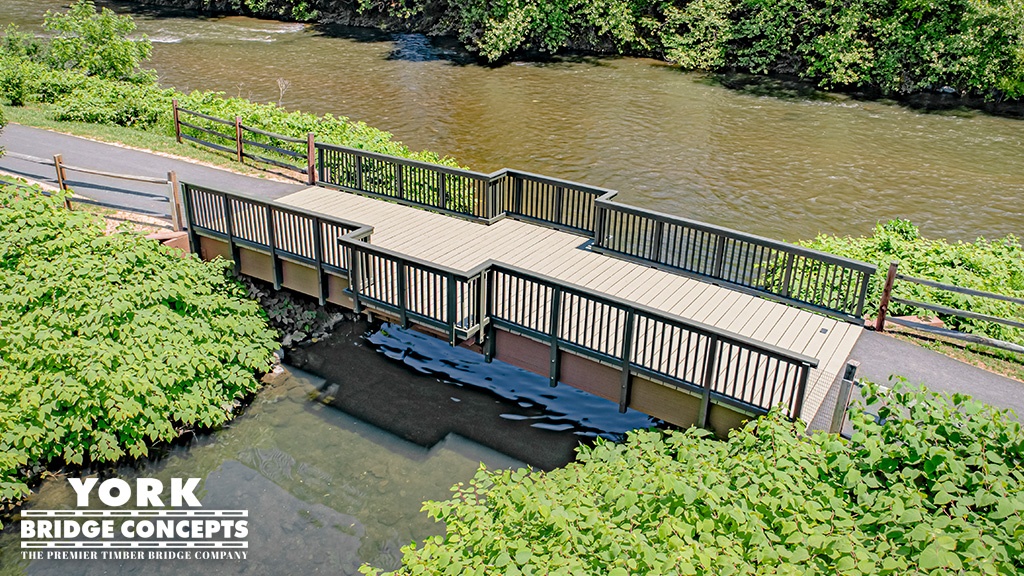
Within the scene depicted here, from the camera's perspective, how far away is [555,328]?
1136 cm

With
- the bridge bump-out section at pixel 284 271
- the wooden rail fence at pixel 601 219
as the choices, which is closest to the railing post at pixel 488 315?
the bridge bump-out section at pixel 284 271

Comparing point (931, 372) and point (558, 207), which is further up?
point (558, 207)

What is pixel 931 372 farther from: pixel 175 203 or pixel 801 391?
pixel 175 203

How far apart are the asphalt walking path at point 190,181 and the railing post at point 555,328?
13.6ft

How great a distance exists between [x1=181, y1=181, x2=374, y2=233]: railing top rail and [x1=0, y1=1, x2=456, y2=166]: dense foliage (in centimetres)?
640

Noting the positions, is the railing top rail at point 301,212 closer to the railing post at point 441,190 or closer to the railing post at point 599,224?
the railing post at point 441,190

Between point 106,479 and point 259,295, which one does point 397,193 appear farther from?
point 106,479

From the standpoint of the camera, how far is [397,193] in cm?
1636

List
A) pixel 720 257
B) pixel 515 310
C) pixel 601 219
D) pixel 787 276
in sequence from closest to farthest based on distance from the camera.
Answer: pixel 515 310, pixel 787 276, pixel 720 257, pixel 601 219

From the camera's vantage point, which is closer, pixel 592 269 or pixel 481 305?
pixel 481 305

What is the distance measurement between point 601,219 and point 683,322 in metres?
4.03

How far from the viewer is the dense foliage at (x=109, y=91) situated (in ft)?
70.8

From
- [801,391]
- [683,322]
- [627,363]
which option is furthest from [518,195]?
[801,391]

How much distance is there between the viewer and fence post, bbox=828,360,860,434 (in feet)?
30.9
